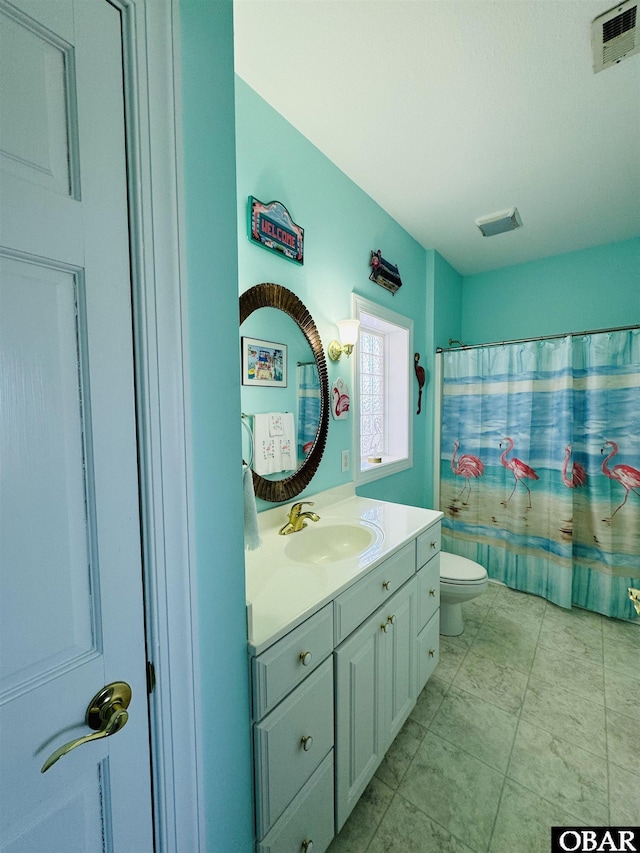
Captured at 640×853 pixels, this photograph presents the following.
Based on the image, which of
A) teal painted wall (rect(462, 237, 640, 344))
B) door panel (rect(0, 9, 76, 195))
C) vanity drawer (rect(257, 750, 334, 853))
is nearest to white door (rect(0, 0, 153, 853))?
door panel (rect(0, 9, 76, 195))

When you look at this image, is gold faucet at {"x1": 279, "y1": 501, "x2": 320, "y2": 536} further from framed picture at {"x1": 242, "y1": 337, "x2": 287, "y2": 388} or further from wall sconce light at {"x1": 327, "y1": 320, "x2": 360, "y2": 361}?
wall sconce light at {"x1": 327, "y1": 320, "x2": 360, "y2": 361}

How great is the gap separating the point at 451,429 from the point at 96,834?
2.75 m

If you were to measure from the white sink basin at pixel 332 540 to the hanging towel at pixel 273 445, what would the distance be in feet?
0.95

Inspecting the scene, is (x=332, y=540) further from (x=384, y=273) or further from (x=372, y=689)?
(x=384, y=273)

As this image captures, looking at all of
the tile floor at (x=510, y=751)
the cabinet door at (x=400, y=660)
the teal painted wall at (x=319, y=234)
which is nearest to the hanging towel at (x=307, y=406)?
the teal painted wall at (x=319, y=234)

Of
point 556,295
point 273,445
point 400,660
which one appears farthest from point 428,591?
point 556,295

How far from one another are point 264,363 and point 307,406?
1.02 feet

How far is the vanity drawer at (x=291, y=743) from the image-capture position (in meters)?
0.77

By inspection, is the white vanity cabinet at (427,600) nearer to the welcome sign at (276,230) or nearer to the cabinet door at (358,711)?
the cabinet door at (358,711)

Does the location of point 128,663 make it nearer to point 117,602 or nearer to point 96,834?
point 117,602

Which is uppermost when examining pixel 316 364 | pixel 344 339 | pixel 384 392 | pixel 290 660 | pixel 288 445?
pixel 344 339

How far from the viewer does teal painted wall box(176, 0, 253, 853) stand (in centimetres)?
60

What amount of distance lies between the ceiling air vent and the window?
1.22 meters

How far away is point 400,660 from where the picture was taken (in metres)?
1.30
